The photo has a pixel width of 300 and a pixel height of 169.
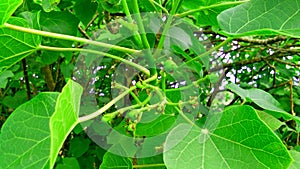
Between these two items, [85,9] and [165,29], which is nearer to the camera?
[165,29]

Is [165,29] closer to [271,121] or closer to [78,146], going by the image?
[271,121]

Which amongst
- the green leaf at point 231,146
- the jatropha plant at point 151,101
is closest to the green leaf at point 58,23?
the jatropha plant at point 151,101

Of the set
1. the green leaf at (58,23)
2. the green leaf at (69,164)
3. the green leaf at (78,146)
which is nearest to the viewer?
the green leaf at (58,23)

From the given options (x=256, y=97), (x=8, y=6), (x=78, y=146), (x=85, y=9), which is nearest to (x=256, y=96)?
(x=256, y=97)

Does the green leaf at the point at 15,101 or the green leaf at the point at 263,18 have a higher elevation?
the green leaf at the point at 263,18

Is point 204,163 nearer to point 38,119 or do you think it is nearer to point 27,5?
point 38,119

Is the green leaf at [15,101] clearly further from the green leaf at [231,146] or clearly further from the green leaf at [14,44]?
the green leaf at [231,146]

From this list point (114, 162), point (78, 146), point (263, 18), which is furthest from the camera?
point (78, 146)

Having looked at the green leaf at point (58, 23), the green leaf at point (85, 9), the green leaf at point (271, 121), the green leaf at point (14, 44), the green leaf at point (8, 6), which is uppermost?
the green leaf at point (85, 9)
